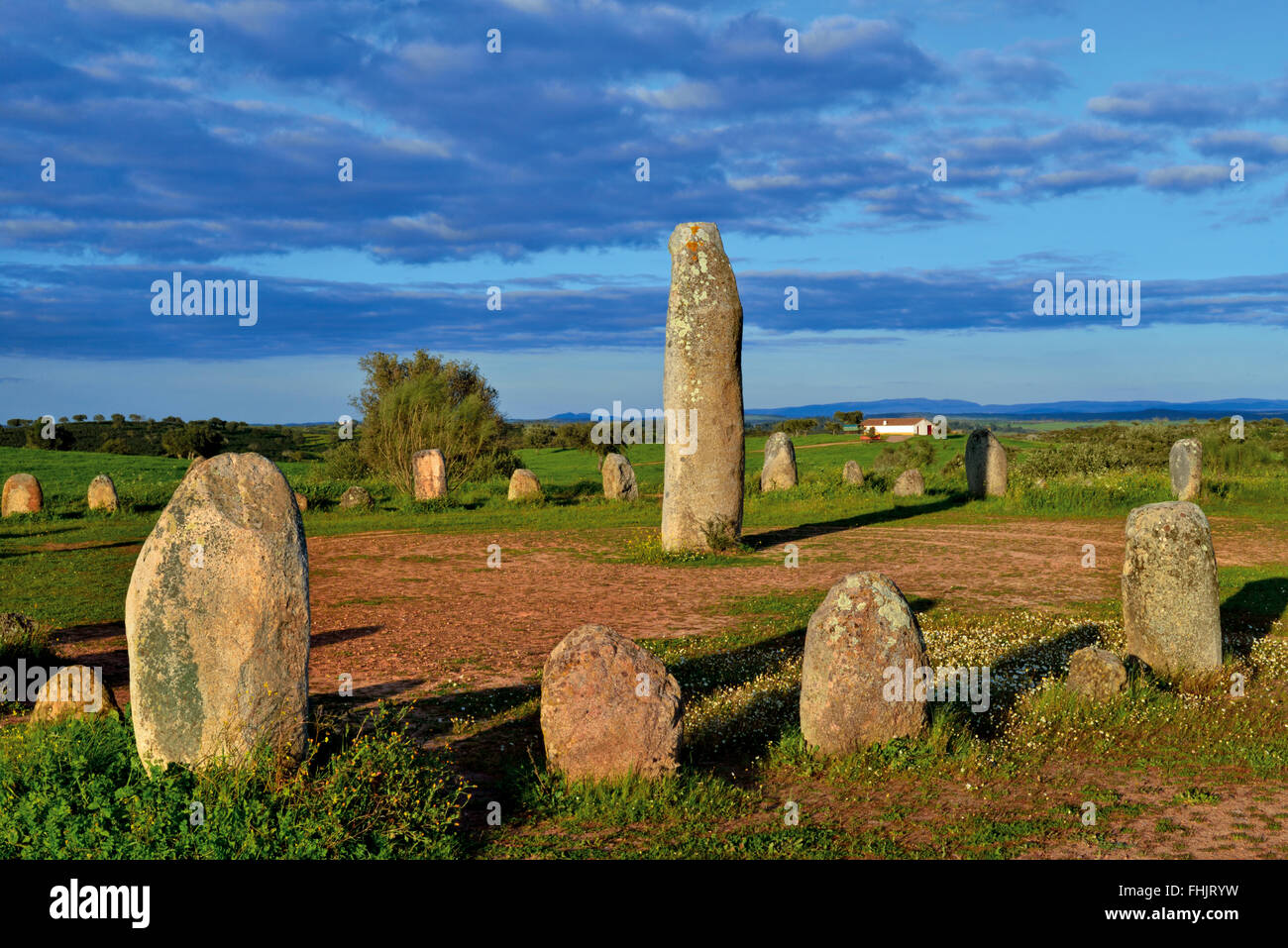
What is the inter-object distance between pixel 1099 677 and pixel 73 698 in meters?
9.27

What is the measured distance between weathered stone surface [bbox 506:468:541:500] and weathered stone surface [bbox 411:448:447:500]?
2.51 m

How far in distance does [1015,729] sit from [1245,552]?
1384 centimetres

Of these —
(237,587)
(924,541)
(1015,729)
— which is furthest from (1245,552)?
(237,587)

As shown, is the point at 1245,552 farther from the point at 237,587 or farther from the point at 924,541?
the point at 237,587

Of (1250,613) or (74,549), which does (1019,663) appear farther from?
(74,549)

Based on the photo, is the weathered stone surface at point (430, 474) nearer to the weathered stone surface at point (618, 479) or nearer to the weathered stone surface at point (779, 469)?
the weathered stone surface at point (618, 479)

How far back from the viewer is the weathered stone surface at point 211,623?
6699 mm

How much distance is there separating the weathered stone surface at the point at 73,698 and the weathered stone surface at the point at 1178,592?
33.5 feet

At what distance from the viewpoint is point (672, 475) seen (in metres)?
19.7

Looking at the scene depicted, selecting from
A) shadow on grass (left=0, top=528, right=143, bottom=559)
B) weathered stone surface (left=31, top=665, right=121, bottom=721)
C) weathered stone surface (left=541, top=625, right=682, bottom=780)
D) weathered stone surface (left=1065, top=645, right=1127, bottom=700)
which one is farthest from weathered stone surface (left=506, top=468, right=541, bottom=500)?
weathered stone surface (left=541, top=625, right=682, bottom=780)

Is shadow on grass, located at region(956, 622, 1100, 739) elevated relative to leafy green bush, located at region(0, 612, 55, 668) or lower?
lower

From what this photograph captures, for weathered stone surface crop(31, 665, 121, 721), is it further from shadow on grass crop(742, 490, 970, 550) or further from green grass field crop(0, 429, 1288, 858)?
shadow on grass crop(742, 490, 970, 550)

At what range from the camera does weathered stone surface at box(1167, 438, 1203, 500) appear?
2792cm

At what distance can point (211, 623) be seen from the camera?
671cm
